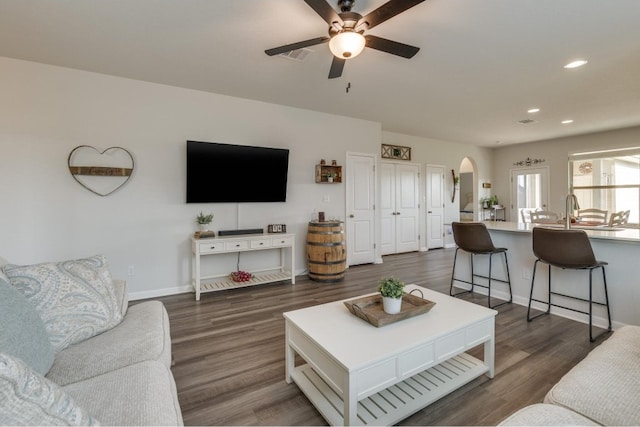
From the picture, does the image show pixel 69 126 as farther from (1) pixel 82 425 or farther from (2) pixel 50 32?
(1) pixel 82 425

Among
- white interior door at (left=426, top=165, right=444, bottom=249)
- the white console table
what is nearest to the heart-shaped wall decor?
the white console table

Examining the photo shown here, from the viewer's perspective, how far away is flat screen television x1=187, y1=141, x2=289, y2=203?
149 inches

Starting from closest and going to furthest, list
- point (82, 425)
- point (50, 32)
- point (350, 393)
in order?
point (82, 425)
point (350, 393)
point (50, 32)

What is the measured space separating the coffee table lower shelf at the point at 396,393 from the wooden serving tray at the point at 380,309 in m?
0.42

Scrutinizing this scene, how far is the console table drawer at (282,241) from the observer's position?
→ 161 inches

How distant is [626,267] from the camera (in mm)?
2662

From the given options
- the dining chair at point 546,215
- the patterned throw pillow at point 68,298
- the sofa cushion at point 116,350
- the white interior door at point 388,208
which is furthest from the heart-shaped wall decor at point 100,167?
the dining chair at point 546,215

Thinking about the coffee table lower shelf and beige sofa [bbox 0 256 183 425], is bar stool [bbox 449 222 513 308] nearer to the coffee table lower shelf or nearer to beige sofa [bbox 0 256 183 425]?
the coffee table lower shelf

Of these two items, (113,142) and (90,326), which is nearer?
(90,326)

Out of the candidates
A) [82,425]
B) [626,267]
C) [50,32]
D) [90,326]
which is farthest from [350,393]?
[50,32]

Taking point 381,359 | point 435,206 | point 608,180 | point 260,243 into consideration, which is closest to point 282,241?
point 260,243

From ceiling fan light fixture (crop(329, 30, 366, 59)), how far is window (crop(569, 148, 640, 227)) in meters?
7.00

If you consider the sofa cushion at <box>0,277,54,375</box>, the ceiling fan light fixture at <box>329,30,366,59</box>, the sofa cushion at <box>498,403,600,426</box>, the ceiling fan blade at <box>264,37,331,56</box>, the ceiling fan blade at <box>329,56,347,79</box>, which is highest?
Result: the ceiling fan blade at <box>264,37,331,56</box>

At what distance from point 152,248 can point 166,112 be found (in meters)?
1.69
